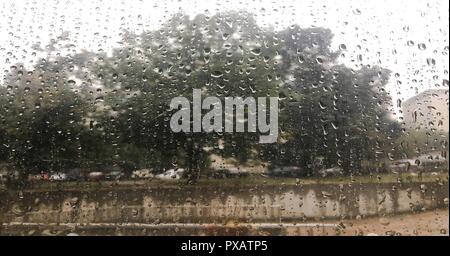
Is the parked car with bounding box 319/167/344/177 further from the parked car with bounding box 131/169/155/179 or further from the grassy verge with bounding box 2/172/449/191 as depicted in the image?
the parked car with bounding box 131/169/155/179

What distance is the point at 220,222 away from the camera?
2330 millimetres

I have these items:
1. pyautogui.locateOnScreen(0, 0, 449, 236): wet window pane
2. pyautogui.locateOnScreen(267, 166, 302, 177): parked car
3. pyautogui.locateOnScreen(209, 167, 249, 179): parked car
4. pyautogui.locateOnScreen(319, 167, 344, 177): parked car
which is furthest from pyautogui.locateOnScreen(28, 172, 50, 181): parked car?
pyautogui.locateOnScreen(319, 167, 344, 177): parked car

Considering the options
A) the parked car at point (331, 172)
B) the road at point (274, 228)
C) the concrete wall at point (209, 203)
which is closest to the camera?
the road at point (274, 228)

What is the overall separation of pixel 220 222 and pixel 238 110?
802mm

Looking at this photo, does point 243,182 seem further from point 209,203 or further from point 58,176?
point 58,176

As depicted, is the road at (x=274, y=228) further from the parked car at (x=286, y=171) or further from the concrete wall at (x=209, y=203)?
the parked car at (x=286, y=171)

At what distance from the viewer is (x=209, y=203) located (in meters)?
2.36

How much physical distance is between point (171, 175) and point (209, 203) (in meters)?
0.35

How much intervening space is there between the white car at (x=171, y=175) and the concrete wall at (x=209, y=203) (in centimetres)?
9

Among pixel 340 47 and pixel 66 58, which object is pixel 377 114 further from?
pixel 66 58

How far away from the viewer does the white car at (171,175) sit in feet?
8.22

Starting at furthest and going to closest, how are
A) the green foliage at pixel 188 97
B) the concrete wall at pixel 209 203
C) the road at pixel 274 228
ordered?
the green foliage at pixel 188 97 → the concrete wall at pixel 209 203 → the road at pixel 274 228

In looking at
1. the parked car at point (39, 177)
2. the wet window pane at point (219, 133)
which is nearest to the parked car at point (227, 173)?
the wet window pane at point (219, 133)

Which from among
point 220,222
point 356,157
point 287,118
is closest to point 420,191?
point 356,157
